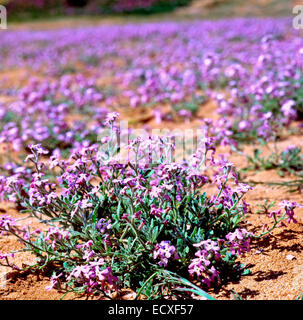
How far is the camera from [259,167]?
4.50m

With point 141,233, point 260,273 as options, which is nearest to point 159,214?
point 141,233

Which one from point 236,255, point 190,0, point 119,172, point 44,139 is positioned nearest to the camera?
point 236,255

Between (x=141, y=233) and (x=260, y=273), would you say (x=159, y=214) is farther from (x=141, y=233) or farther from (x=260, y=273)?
(x=260, y=273)

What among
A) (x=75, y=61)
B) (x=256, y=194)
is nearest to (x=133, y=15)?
(x=75, y=61)

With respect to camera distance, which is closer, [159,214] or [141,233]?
[159,214]

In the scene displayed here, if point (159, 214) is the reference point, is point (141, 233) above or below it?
below

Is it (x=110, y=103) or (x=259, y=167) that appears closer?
(x=259, y=167)

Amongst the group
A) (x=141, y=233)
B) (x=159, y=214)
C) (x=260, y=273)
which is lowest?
(x=260, y=273)

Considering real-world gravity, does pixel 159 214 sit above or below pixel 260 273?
above

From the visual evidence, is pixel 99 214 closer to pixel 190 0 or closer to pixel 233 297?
pixel 233 297

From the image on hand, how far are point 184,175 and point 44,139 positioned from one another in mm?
3590
